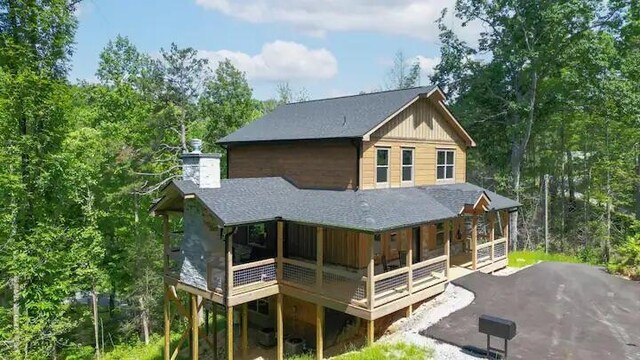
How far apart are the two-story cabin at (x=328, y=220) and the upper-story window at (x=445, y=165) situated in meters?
0.07

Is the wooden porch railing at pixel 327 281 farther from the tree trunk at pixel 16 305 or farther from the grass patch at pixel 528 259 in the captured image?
the grass patch at pixel 528 259

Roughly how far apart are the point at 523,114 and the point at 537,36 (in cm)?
528

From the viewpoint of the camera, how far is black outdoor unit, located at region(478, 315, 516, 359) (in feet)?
32.1

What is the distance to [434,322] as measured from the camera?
12539 millimetres

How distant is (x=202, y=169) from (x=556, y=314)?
11922mm

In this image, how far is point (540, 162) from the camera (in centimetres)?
3709

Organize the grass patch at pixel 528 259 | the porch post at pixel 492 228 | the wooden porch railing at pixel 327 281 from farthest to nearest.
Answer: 1. the grass patch at pixel 528 259
2. the porch post at pixel 492 228
3. the wooden porch railing at pixel 327 281

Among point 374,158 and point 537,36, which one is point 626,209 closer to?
point 537,36

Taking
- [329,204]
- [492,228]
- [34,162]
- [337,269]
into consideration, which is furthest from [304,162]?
[34,162]

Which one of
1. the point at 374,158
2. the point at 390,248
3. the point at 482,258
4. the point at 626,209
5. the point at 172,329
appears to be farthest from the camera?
the point at 626,209

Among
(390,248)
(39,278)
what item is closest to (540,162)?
(390,248)

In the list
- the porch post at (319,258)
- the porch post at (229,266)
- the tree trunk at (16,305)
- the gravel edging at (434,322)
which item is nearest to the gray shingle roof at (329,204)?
the porch post at (319,258)

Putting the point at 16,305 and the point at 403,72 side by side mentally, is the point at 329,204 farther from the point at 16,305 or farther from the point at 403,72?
the point at 403,72

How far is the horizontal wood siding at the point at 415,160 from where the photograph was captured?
1496cm
